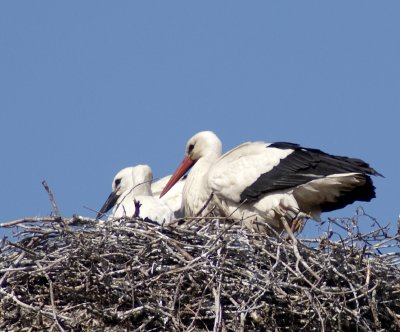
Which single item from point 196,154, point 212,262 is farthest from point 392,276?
point 196,154

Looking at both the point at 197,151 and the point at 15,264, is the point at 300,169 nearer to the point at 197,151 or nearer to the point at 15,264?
the point at 197,151

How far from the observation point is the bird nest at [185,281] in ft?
24.3

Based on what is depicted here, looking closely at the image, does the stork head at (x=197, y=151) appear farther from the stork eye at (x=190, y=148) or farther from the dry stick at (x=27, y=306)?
the dry stick at (x=27, y=306)

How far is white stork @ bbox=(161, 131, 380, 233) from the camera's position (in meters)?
9.45

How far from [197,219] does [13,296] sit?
1190mm

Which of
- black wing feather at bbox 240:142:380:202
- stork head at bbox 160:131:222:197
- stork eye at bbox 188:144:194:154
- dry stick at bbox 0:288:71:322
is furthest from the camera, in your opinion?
stork eye at bbox 188:144:194:154

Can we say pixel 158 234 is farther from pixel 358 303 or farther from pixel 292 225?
pixel 292 225

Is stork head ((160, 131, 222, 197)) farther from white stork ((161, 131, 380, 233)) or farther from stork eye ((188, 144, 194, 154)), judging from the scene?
white stork ((161, 131, 380, 233))

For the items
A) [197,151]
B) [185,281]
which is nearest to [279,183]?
[197,151]

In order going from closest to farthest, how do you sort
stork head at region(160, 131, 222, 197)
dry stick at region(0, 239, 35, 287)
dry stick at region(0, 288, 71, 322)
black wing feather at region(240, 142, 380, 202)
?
dry stick at region(0, 288, 71, 322) → dry stick at region(0, 239, 35, 287) → black wing feather at region(240, 142, 380, 202) → stork head at region(160, 131, 222, 197)

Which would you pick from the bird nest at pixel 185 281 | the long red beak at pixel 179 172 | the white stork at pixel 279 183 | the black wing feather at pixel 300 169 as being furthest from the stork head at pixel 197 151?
the bird nest at pixel 185 281

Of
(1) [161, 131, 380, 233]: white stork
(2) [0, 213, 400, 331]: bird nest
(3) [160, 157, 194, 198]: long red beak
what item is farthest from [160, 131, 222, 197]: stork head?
(2) [0, 213, 400, 331]: bird nest

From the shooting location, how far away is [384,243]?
788 centimetres

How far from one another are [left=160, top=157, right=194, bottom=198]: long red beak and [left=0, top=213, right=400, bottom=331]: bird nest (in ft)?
9.99
